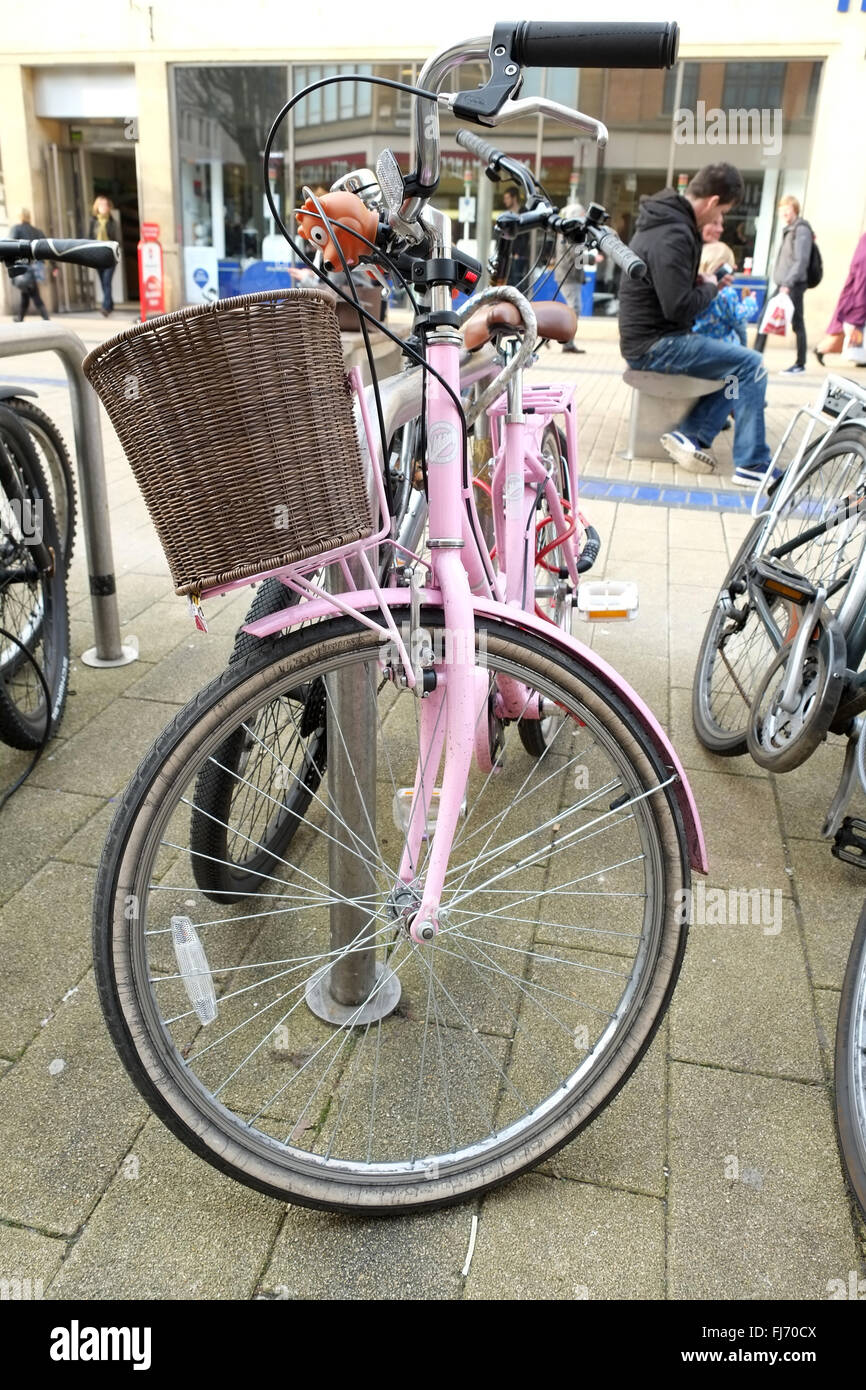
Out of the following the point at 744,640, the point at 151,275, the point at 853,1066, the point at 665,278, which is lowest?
the point at 853,1066

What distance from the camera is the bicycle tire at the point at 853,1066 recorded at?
1802 millimetres

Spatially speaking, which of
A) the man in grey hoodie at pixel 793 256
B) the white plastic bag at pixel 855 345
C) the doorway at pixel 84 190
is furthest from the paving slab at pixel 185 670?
the doorway at pixel 84 190

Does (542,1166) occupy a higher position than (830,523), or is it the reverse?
(830,523)

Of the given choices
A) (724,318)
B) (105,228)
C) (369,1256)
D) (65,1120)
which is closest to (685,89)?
(105,228)

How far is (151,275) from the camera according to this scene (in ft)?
51.2

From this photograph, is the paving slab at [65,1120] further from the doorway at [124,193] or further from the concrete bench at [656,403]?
the doorway at [124,193]

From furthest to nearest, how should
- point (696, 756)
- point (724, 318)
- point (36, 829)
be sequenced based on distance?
1. point (724, 318)
2. point (696, 756)
3. point (36, 829)

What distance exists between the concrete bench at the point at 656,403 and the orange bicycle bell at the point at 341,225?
19.2 feet

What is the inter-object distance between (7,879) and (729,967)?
5.84 ft

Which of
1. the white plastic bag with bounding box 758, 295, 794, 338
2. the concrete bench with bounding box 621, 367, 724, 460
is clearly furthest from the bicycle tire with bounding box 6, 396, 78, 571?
the white plastic bag with bounding box 758, 295, 794, 338

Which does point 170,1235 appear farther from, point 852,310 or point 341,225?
point 852,310

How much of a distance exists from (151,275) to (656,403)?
35.1ft

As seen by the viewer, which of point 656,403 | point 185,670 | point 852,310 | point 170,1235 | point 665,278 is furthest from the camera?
point 852,310
